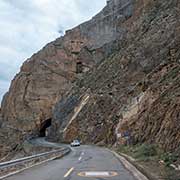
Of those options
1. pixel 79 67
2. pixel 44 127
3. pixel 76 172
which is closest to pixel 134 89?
pixel 76 172

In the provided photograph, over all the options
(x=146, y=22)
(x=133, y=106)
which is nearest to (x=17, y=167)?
(x=133, y=106)

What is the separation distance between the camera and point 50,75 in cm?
11900

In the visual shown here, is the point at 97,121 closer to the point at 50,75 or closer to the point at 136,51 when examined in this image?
the point at 136,51

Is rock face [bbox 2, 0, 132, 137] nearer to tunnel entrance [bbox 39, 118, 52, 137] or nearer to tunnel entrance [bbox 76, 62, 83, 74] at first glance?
tunnel entrance [bbox 76, 62, 83, 74]

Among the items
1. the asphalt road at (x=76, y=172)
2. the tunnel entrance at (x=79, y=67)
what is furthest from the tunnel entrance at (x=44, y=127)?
the asphalt road at (x=76, y=172)

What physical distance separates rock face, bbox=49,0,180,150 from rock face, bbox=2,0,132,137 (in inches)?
832

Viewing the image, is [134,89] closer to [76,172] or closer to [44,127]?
[76,172]

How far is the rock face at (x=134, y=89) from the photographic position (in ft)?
119

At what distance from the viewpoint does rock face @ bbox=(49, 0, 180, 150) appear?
119 ft

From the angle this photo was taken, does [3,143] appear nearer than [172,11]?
No

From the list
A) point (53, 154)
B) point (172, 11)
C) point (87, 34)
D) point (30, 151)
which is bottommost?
point (53, 154)

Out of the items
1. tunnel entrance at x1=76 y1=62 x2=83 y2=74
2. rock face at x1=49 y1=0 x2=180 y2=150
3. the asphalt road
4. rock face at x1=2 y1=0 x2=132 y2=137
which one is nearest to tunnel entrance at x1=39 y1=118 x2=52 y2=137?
rock face at x1=2 y1=0 x2=132 y2=137

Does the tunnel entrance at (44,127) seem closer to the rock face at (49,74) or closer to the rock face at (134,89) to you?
the rock face at (49,74)

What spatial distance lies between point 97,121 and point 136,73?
1045 centimetres
